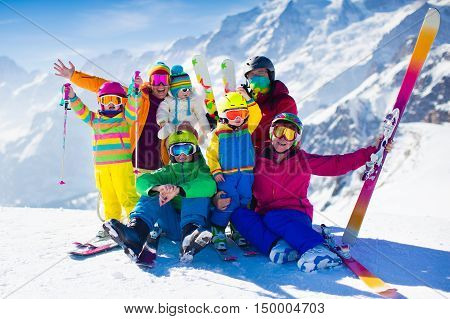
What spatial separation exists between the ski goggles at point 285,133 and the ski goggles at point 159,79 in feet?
6.07

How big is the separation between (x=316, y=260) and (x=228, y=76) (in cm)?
329

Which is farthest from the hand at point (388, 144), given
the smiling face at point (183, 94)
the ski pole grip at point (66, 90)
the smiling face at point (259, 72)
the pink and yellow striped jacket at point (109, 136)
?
the ski pole grip at point (66, 90)

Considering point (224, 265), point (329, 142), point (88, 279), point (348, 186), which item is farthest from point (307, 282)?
point (329, 142)

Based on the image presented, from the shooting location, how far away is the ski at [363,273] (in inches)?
152

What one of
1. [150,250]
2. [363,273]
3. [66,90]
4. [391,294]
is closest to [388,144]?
[363,273]

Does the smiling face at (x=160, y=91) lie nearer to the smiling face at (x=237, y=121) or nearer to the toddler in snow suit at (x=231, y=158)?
the toddler in snow suit at (x=231, y=158)

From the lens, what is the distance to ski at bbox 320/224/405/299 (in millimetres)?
3852

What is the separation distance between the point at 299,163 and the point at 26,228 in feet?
14.3

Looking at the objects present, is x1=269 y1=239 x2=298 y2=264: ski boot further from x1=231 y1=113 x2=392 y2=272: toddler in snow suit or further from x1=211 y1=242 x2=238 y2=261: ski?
x1=211 y1=242 x2=238 y2=261: ski

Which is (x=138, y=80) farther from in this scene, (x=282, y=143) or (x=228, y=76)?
(x=282, y=143)

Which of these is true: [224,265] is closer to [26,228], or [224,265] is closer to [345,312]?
[345,312]

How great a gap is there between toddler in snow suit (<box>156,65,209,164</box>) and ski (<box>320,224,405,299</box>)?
2.33 m

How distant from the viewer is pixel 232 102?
5.30 metres

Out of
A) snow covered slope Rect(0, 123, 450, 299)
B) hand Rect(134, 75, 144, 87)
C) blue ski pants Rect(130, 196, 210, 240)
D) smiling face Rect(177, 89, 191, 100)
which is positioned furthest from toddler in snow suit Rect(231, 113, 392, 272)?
hand Rect(134, 75, 144, 87)
